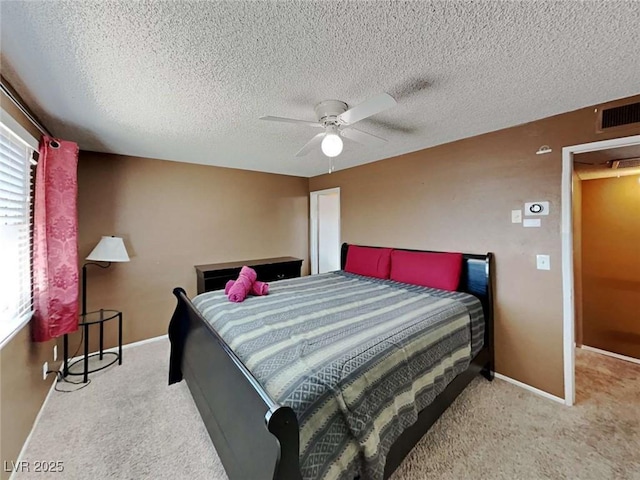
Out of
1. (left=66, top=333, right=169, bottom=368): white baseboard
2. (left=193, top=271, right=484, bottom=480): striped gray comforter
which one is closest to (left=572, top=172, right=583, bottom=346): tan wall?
(left=193, top=271, right=484, bottom=480): striped gray comforter

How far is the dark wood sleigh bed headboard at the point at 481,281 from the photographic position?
2.63m

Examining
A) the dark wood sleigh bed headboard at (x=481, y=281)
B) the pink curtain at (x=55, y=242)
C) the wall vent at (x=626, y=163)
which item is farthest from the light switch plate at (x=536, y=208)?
the pink curtain at (x=55, y=242)

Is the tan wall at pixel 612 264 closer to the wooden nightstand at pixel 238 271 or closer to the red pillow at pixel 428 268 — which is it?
the red pillow at pixel 428 268

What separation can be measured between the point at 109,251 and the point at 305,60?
9.63 ft

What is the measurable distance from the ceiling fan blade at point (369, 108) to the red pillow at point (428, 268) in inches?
75.5

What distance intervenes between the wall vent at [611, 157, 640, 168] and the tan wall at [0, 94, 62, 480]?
5.12m

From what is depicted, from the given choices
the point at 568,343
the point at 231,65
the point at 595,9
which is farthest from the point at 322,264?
the point at 595,9

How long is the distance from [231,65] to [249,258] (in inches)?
126

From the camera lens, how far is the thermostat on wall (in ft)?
7.70

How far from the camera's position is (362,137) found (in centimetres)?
274

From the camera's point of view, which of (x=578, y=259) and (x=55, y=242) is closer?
(x=55, y=242)
